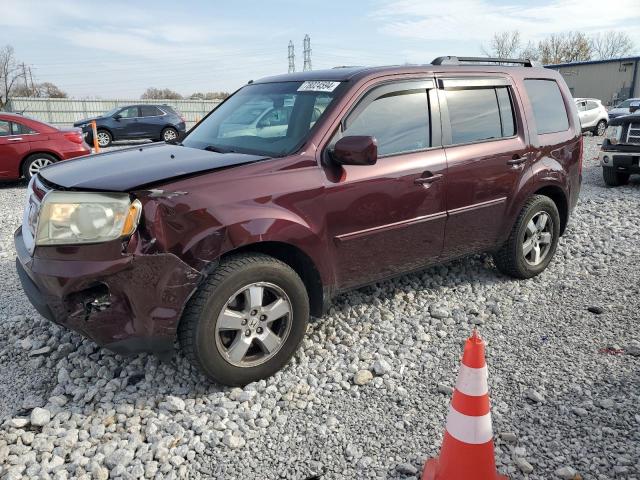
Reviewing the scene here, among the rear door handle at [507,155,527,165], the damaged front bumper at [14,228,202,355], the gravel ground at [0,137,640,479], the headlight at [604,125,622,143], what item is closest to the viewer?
the gravel ground at [0,137,640,479]

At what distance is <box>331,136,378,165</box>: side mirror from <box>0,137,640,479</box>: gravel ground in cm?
128

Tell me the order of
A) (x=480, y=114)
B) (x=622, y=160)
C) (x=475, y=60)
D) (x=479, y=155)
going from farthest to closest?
(x=622, y=160)
(x=475, y=60)
(x=480, y=114)
(x=479, y=155)

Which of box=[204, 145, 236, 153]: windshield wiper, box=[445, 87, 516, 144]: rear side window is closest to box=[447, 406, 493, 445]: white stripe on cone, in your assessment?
box=[204, 145, 236, 153]: windshield wiper

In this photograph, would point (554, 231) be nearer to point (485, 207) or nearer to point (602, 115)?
point (485, 207)

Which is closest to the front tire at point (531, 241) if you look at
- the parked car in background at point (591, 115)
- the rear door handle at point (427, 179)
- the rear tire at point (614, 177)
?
the rear door handle at point (427, 179)

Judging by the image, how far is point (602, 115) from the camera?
20.4 m

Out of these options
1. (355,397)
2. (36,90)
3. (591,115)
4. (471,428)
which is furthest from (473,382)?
(36,90)

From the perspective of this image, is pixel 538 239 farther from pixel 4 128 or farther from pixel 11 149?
pixel 4 128

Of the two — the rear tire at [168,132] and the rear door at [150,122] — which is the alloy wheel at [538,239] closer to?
the rear tire at [168,132]

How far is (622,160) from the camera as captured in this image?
30.0 feet

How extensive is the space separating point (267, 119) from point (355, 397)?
2001 millimetres

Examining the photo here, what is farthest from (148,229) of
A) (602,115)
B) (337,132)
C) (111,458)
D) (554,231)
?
(602,115)

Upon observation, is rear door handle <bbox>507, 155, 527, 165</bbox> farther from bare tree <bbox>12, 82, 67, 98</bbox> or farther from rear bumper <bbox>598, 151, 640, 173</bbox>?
bare tree <bbox>12, 82, 67, 98</bbox>

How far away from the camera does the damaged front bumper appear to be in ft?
8.86
